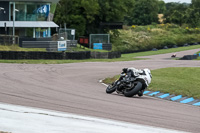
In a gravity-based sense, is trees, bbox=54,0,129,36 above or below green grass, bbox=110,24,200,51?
above

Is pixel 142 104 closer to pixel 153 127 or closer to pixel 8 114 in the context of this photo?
pixel 153 127

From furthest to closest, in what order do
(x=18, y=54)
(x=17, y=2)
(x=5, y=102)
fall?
(x=17, y=2) < (x=18, y=54) < (x=5, y=102)

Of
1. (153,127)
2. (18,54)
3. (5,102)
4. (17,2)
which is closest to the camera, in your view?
(153,127)

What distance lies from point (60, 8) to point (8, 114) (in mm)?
61920

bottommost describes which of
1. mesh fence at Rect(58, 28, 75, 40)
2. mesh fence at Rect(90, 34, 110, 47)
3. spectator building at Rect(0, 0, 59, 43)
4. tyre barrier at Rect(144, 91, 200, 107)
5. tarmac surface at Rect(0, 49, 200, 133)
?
tyre barrier at Rect(144, 91, 200, 107)

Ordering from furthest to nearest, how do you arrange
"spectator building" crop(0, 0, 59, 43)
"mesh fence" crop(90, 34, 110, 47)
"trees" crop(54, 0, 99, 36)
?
"trees" crop(54, 0, 99, 36) < "mesh fence" crop(90, 34, 110, 47) < "spectator building" crop(0, 0, 59, 43)

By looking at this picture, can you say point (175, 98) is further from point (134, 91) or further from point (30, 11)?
point (30, 11)

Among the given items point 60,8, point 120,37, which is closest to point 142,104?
point 60,8

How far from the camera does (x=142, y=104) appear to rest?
13.8 m

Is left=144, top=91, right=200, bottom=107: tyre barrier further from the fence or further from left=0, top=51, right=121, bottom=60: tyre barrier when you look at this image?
the fence

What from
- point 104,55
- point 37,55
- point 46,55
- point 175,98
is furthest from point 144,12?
point 175,98

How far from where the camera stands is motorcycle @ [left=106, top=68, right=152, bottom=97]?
15398 mm

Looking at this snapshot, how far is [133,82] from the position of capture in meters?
15.6

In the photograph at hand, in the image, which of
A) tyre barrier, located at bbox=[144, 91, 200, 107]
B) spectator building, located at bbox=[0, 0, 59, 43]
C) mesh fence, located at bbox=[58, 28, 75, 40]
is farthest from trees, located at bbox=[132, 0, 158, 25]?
tyre barrier, located at bbox=[144, 91, 200, 107]
